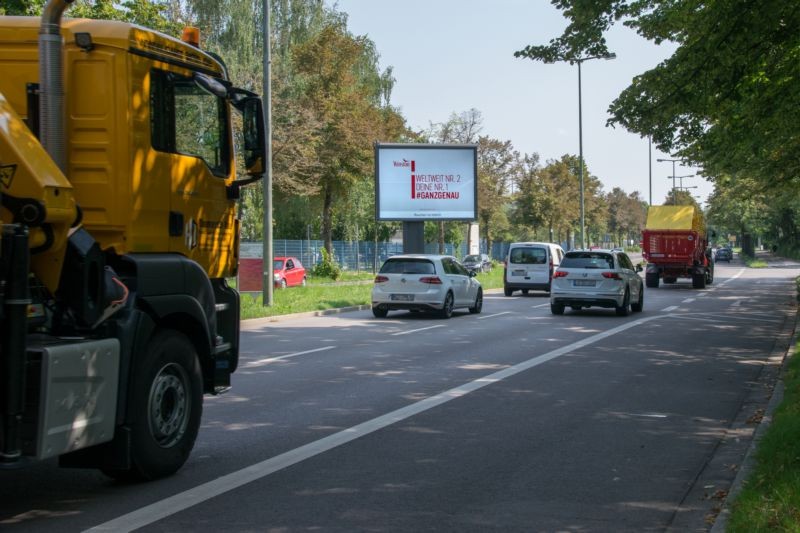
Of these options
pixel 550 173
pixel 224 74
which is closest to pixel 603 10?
pixel 224 74

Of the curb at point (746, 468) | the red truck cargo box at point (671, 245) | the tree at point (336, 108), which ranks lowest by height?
the curb at point (746, 468)

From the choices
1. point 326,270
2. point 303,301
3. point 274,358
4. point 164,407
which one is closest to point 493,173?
point 326,270

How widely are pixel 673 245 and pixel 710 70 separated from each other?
25.8 metres

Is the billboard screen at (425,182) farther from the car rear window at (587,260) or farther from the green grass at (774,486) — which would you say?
the green grass at (774,486)

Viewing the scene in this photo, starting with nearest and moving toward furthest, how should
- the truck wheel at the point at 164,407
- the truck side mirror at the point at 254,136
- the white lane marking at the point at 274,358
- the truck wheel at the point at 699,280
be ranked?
the truck wheel at the point at 164,407 < the truck side mirror at the point at 254,136 < the white lane marking at the point at 274,358 < the truck wheel at the point at 699,280

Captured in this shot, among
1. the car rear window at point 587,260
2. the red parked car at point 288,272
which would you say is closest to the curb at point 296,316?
the car rear window at point 587,260

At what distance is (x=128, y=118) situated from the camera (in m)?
6.23

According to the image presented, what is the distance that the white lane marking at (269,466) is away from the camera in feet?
18.3

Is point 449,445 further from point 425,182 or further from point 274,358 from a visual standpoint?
point 425,182

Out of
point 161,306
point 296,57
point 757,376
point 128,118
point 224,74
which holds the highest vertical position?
point 296,57

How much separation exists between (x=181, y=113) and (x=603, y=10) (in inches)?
452

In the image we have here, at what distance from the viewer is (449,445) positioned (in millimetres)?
7820

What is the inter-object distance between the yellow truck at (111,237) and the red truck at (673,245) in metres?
31.7

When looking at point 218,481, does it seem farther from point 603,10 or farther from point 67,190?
point 603,10
